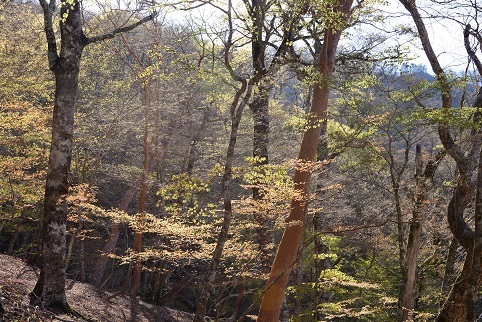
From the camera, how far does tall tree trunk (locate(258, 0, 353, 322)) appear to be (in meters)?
7.70

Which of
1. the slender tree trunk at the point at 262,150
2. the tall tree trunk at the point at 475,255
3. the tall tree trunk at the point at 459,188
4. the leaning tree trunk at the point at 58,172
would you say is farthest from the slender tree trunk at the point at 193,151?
the tall tree trunk at the point at 475,255

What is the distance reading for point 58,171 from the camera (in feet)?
20.6

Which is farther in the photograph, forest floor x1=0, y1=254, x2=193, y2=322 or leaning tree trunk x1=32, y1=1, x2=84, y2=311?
forest floor x1=0, y1=254, x2=193, y2=322

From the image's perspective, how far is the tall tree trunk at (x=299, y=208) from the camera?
7699 millimetres

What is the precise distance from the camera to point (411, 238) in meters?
8.47

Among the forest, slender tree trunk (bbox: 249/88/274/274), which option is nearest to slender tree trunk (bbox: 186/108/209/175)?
the forest

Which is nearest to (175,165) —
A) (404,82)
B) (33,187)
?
(33,187)

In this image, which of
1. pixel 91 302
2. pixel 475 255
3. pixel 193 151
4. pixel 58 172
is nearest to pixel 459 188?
pixel 475 255

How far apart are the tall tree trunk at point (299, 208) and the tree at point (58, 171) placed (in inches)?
126

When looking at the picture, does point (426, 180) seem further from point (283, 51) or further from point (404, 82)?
point (283, 51)

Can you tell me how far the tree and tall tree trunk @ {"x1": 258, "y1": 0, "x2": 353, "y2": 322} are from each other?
10.5 ft

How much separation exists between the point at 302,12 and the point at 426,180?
148 inches

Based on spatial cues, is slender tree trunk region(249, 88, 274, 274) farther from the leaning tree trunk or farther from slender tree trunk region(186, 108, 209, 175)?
the leaning tree trunk

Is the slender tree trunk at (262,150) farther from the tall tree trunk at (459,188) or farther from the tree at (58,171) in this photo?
the tree at (58,171)
